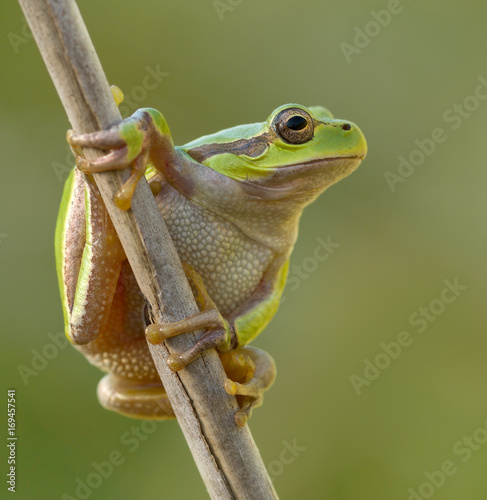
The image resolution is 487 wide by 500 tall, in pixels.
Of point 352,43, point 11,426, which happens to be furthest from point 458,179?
point 11,426

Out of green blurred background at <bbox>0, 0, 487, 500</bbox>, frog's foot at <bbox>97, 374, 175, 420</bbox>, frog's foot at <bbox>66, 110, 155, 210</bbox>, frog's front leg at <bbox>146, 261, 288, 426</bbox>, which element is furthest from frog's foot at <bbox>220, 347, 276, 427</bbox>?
green blurred background at <bbox>0, 0, 487, 500</bbox>

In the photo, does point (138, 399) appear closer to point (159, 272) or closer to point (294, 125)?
point (159, 272)

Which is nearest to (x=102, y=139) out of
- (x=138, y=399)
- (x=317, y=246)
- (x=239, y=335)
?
(x=239, y=335)

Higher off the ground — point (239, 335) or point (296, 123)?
point (296, 123)

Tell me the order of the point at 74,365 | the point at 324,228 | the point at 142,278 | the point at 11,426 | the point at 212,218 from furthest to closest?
the point at 324,228 < the point at 74,365 < the point at 11,426 < the point at 212,218 < the point at 142,278

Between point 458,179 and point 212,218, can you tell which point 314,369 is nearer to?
point 458,179

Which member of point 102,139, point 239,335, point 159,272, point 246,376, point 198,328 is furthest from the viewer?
point 246,376
